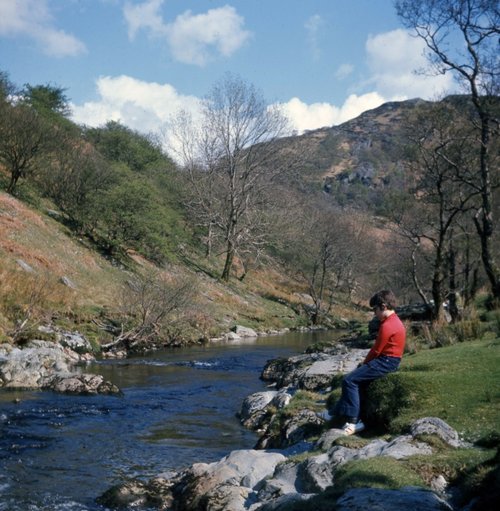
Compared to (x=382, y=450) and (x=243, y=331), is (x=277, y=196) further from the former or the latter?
(x=382, y=450)

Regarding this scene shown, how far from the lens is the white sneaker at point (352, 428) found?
8.55 meters

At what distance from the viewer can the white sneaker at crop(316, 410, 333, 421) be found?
9.54 metres

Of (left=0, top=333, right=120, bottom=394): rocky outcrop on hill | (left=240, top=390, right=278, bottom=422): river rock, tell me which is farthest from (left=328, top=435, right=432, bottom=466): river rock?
(left=0, top=333, right=120, bottom=394): rocky outcrop on hill

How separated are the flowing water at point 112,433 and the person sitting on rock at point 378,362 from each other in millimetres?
2845

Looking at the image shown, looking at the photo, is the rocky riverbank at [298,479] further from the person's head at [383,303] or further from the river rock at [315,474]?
the person's head at [383,303]

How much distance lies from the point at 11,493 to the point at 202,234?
4584 cm

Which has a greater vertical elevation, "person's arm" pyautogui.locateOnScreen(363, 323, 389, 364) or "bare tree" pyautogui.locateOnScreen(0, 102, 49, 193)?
"bare tree" pyautogui.locateOnScreen(0, 102, 49, 193)

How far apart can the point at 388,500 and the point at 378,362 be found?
4.54 m

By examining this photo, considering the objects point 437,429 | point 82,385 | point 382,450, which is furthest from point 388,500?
point 82,385

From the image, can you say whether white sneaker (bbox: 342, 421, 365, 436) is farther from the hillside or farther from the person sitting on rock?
the hillside

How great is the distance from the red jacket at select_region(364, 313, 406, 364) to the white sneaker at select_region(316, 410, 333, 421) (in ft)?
3.74

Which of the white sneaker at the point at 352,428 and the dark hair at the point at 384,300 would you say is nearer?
the white sneaker at the point at 352,428

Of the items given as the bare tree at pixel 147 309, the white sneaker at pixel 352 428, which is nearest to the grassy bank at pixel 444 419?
the white sneaker at pixel 352 428

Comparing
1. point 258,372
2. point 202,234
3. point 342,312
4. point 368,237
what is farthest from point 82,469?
point 368,237
